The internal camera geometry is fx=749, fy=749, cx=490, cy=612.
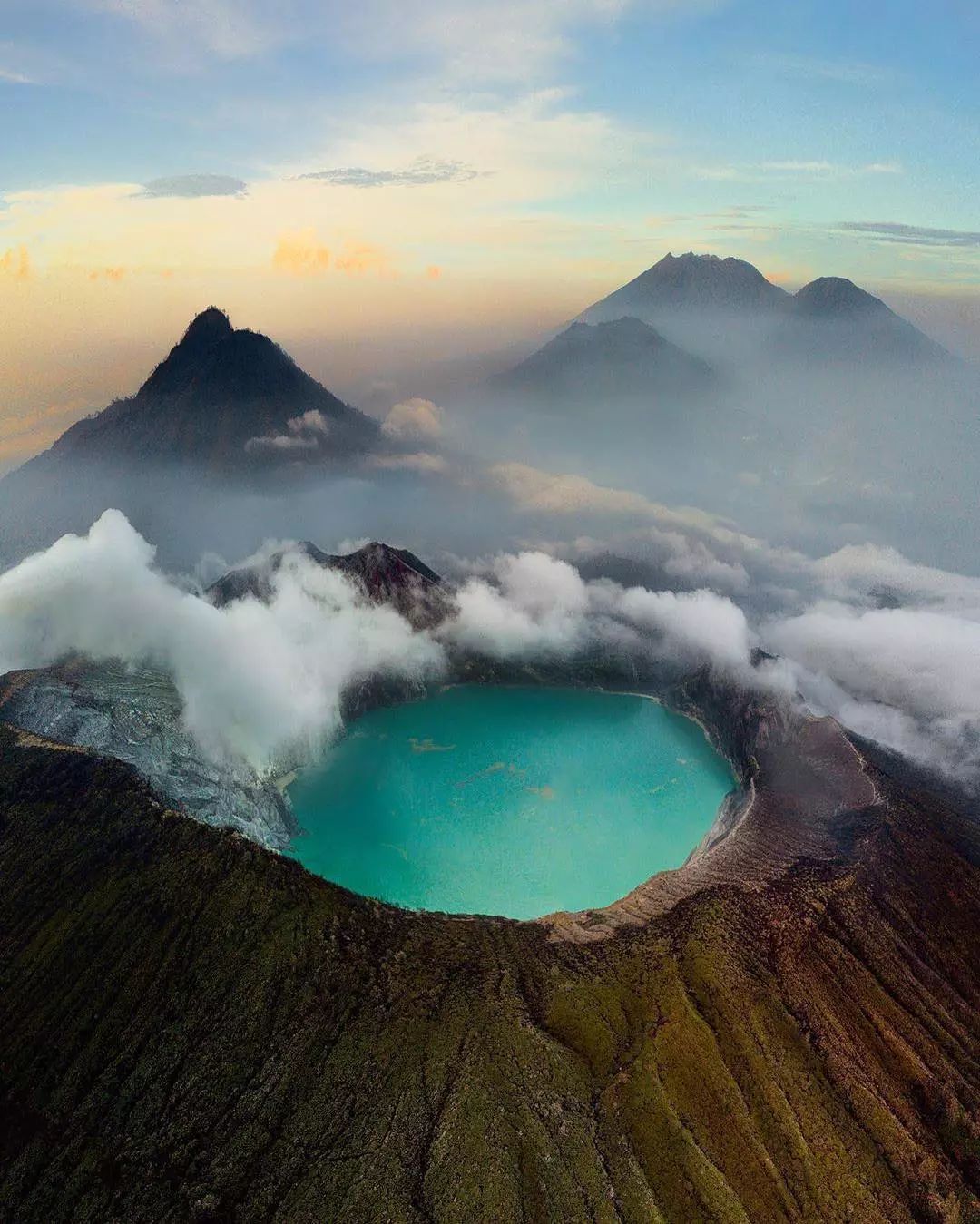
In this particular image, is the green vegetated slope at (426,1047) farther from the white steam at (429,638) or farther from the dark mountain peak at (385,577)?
the dark mountain peak at (385,577)

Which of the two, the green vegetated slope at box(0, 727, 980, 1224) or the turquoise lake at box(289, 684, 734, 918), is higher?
the green vegetated slope at box(0, 727, 980, 1224)

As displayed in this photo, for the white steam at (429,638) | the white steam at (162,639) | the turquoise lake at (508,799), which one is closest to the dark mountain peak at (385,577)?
the white steam at (429,638)

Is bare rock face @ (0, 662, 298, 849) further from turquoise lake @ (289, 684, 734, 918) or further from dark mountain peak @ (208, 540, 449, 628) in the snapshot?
dark mountain peak @ (208, 540, 449, 628)

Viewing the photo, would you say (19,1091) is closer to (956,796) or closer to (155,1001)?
(155,1001)

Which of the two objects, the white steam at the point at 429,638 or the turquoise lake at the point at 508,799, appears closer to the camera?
the turquoise lake at the point at 508,799

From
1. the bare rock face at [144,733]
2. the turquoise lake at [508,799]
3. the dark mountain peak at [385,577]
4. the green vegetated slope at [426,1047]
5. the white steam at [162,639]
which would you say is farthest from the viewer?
the dark mountain peak at [385,577]

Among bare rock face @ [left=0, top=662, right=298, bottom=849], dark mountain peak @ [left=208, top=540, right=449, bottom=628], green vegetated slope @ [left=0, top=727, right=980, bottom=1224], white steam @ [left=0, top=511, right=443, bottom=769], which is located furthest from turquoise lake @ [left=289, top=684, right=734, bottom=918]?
green vegetated slope @ [left=0, top=727, right=980, bottom=1224]

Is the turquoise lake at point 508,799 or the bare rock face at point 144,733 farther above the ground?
the bare rock face at point 144,733
